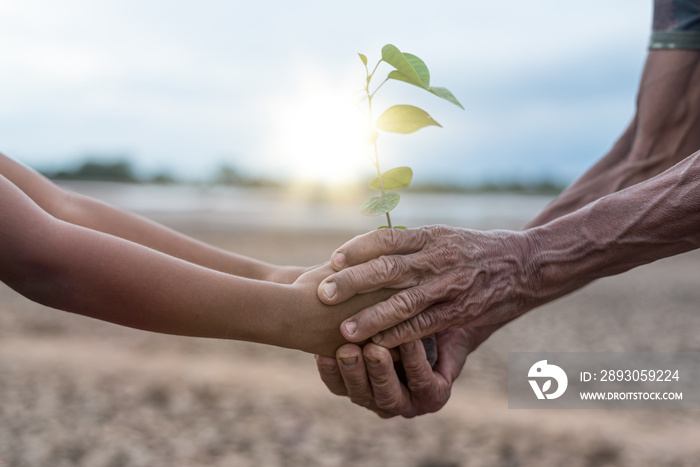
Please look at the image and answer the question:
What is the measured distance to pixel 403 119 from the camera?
1884 millimetres

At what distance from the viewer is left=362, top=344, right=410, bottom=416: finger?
2008mm

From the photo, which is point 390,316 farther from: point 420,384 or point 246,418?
point 246,418

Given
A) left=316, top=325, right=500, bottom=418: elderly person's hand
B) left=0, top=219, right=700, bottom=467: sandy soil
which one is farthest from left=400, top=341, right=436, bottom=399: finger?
left=0, top=219, right=700, bottom=467: sandy soil

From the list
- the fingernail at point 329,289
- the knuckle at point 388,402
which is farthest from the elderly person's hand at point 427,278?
the knuckle at point 388,402

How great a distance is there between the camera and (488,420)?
459cm

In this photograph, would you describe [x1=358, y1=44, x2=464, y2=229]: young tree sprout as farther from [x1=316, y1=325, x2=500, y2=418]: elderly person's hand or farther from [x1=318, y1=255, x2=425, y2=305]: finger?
[x1=316, y1=325, x2=500, y2=418]: elderly person's hand

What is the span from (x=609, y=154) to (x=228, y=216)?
19.9m

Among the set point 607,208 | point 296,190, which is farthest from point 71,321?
point 296,190

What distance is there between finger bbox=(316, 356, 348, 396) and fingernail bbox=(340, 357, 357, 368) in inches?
1.8

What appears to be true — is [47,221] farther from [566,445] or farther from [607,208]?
[566,445]

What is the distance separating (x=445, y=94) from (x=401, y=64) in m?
0.16

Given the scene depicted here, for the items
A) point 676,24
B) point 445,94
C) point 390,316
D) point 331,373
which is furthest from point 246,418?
point 676,24

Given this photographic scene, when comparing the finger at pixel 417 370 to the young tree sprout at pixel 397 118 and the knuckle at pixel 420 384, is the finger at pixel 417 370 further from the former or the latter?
the young tree sprout at pixel 397 118

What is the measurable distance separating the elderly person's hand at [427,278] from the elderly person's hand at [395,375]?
0.07 meters
